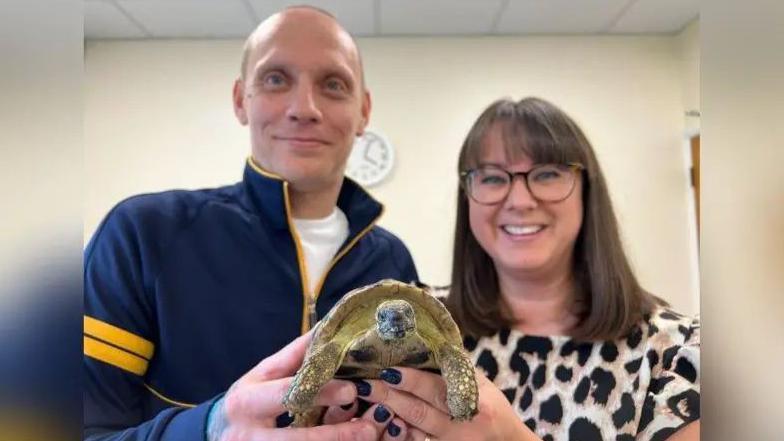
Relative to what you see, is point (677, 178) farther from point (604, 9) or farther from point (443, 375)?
point (443, 375)

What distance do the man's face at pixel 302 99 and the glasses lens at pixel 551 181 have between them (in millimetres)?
235

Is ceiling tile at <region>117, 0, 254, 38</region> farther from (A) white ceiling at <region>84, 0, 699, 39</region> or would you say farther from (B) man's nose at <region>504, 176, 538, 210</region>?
(B) man's nose at <region>504, 176, 538, 210</region>

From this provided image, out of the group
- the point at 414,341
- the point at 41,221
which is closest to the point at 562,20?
the point at 414,341

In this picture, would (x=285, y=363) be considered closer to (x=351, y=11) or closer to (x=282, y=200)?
(x=282, y=200)

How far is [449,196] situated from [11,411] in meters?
0.54

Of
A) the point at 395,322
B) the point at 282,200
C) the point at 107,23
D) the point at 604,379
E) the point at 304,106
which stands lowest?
the point at 604,379

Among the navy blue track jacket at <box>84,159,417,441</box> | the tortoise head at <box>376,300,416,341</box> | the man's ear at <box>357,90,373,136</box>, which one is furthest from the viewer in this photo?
the man's ear at <box>357,90,373,136</box>

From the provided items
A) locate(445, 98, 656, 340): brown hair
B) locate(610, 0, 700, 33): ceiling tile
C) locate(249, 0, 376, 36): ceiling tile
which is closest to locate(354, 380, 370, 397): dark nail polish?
locate(445, 98, 656, 340): brown hair

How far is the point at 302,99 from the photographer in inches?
24.0

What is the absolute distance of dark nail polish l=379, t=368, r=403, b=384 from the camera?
1.52ft

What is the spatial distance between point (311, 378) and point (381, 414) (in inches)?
3.4

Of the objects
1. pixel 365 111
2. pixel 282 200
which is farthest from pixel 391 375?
A: pixel 365 111

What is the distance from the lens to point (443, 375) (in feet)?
1.51

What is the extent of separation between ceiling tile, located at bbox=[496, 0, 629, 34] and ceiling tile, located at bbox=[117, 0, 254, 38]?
361 mm
